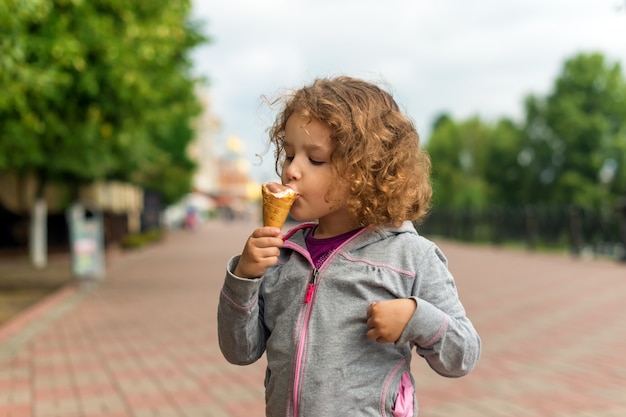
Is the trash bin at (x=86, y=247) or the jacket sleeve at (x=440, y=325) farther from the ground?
the jacket sleeve at (x=440, y=325)

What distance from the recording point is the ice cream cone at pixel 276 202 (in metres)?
1.72

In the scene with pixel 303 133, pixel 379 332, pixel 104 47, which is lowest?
pixel 379 332

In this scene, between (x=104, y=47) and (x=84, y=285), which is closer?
(x=104, y=47)

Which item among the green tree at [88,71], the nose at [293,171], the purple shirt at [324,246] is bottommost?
the purple shirt at [324,246]

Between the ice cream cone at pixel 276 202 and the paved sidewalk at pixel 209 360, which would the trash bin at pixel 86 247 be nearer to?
the paved sidewalk at pixel 209 360

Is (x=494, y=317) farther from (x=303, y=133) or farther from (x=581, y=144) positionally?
(x=581, y=144)

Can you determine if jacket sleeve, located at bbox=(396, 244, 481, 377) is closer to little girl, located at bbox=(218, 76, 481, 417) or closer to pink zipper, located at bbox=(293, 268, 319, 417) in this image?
little girl, located at bbox=(218, 76, 481, 417)

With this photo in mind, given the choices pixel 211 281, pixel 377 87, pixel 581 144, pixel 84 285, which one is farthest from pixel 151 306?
pixel 581 144

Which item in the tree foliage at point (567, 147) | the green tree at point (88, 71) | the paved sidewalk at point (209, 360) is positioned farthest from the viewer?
the tree foliage at point (567, 147)

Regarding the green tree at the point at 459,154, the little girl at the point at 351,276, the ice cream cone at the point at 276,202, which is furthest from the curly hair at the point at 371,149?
the green tree at the point at 459,154

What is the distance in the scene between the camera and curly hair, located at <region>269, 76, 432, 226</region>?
1805 millimetres

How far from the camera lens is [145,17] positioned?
11328 mm

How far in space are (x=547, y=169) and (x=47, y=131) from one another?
3750 centimetres

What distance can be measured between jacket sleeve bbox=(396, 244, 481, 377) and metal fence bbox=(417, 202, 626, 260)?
16.8 meters
